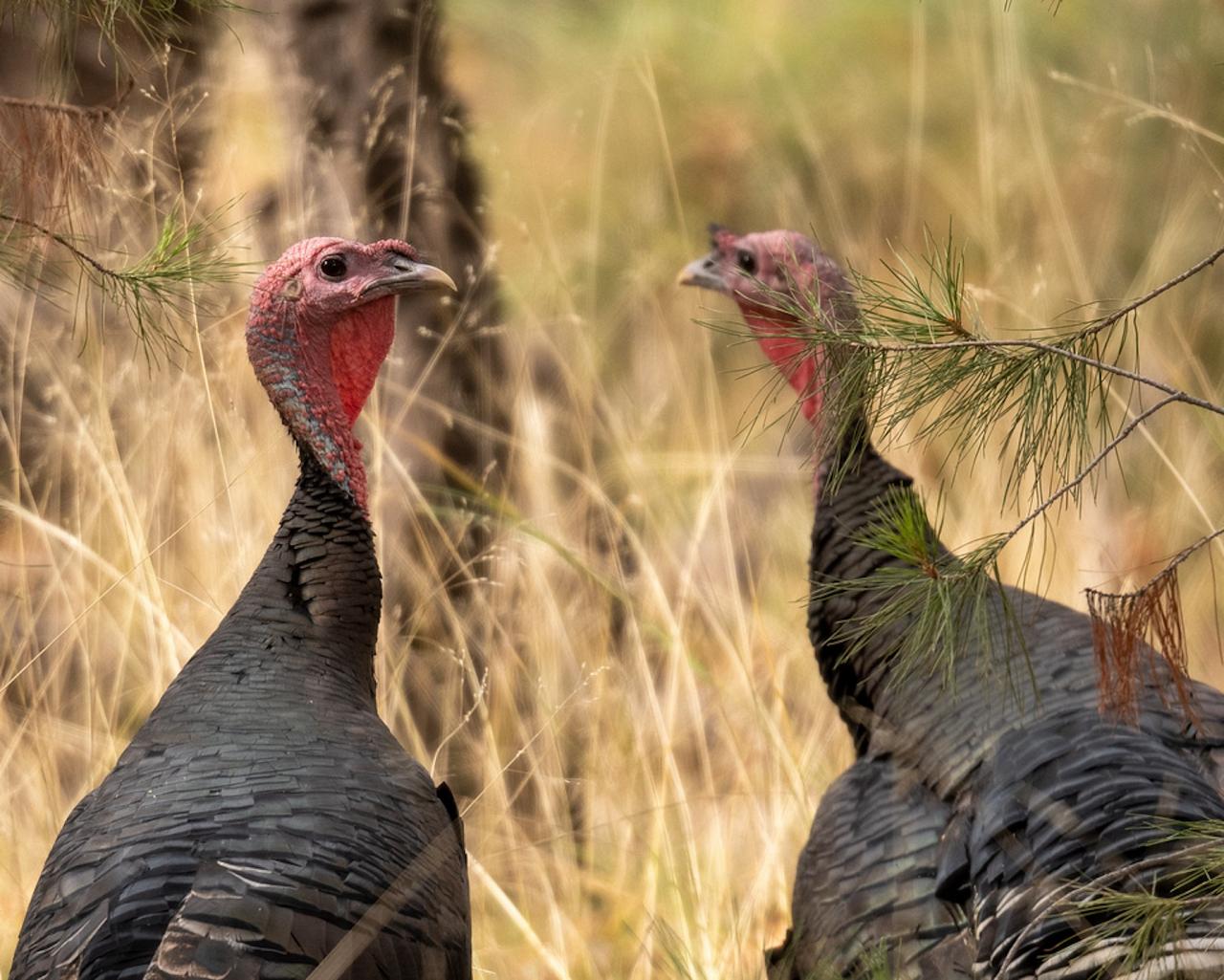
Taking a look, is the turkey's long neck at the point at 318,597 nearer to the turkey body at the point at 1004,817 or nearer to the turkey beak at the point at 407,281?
the turkey beak at the point at 407,281

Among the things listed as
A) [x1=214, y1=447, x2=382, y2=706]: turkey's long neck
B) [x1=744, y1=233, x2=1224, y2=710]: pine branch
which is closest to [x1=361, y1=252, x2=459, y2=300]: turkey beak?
[x1=214, y1=447, x2=382, y2=706]: turkey's long neck

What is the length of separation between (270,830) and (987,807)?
4.12ft

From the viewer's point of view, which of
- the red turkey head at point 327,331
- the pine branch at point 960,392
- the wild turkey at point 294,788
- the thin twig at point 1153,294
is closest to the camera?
the thin twig at point 1153,294

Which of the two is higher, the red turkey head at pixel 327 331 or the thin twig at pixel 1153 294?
the red turkey head at pixel 327 331

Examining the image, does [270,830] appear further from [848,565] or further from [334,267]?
[848,565]

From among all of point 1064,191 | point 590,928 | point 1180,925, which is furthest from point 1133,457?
point 1180,925

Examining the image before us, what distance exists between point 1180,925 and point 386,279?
1.94 m

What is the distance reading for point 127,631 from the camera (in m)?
3.88

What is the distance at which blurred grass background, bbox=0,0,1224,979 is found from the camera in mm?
3990

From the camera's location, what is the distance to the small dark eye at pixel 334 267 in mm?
3393

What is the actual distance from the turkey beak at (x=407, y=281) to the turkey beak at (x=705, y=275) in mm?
910

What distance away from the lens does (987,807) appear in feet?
9.77

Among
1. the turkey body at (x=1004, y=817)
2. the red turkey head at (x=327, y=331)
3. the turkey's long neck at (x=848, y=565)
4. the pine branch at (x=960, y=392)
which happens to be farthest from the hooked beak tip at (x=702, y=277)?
the pine branch at (x=960, y=392)

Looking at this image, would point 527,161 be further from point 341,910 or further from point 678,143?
point 341,910
